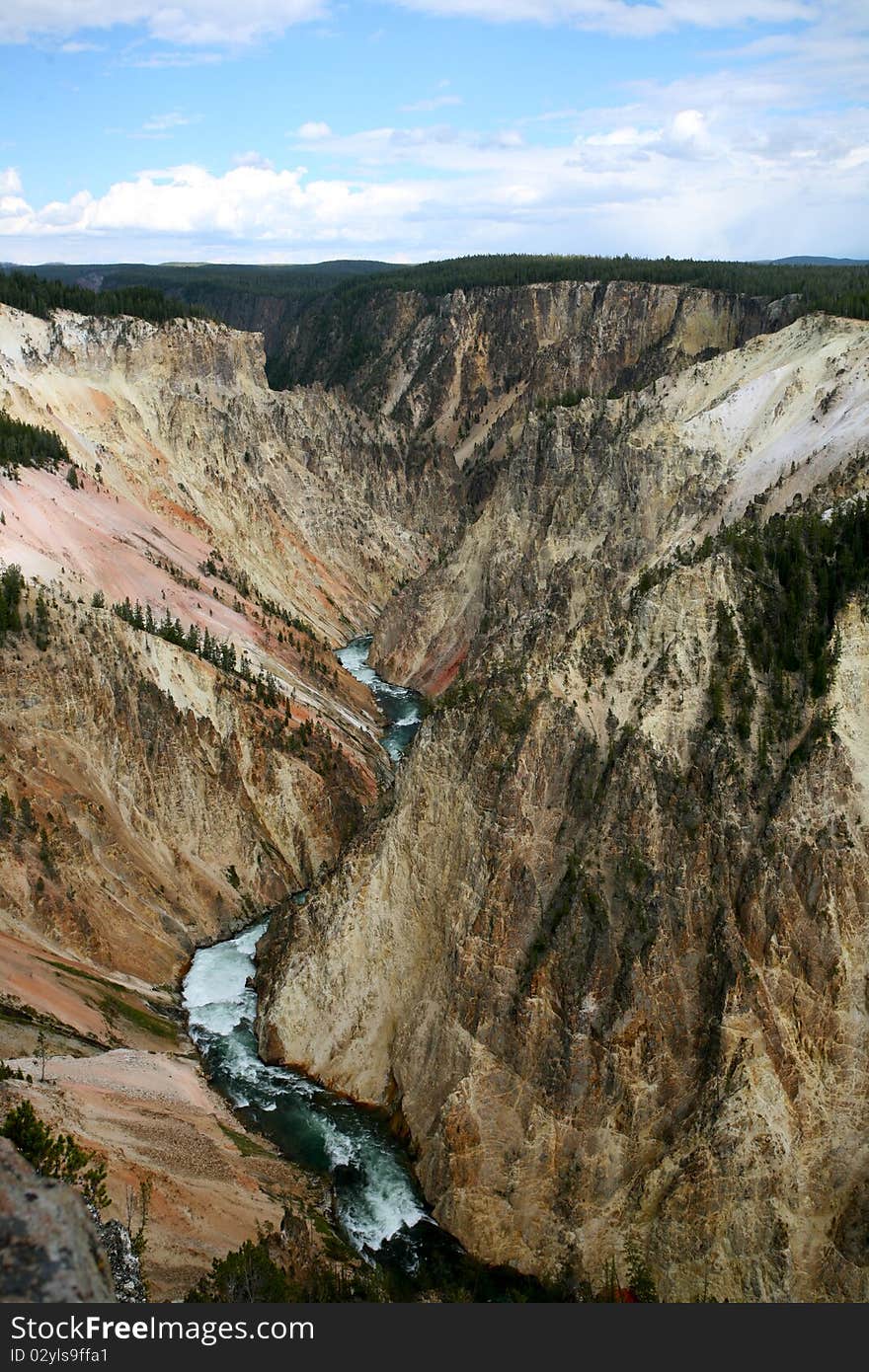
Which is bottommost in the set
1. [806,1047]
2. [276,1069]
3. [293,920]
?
[276,1069]

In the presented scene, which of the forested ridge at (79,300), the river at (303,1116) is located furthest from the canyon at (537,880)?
the forested ridge at (79,300)

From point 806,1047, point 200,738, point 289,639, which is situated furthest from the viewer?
point 289,639

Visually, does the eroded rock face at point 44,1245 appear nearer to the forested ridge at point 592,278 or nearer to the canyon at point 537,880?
the canyon at point 537,880

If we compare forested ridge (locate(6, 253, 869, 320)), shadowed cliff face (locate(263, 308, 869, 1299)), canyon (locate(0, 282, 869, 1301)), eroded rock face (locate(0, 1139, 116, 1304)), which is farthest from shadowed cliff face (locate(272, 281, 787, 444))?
eroded rock face (locate(0, 1139, 116, 1304))

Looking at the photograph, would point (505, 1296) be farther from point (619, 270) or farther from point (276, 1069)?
point (619, 270)

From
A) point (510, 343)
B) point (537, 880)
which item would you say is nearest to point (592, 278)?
point (510, 343)

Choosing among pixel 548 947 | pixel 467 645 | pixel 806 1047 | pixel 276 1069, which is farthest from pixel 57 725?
pixel 467 645
